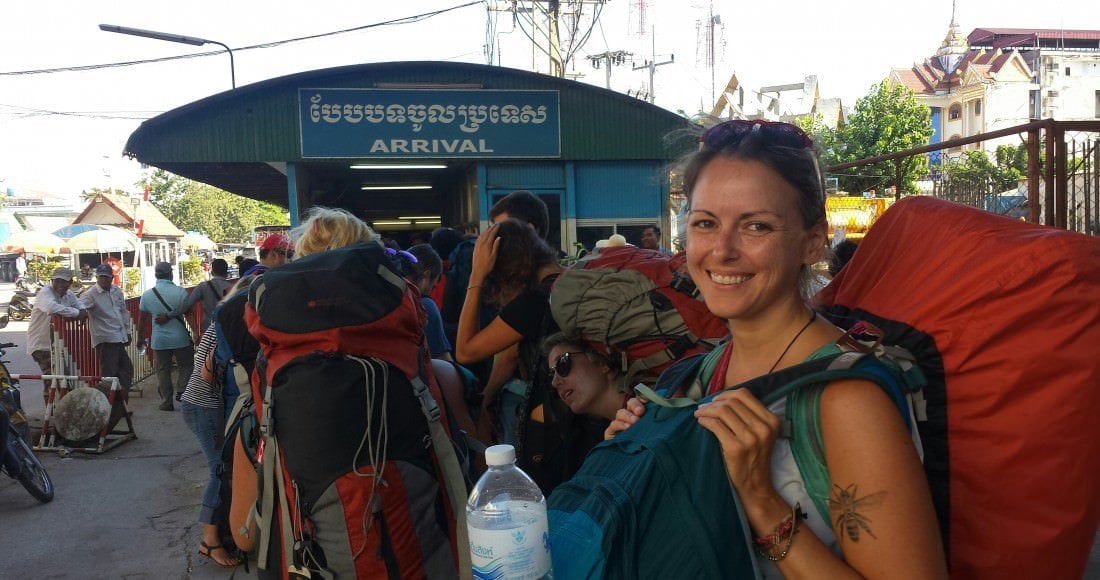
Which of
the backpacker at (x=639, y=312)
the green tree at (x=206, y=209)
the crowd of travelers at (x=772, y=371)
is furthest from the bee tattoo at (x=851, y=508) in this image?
the green tree at (x=206, y=209)

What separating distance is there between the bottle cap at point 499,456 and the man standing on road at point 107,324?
893 centimetres

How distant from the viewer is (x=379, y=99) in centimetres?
1096

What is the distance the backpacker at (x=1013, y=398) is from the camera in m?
1.14

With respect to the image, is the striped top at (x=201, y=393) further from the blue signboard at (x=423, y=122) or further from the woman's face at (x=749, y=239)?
the blue signboard at (x=423, y=122)

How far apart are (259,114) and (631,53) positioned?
80.2 feet

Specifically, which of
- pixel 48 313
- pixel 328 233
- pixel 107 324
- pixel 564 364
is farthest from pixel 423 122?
pixel 564 364

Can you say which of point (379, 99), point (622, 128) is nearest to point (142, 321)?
point (379, 99)

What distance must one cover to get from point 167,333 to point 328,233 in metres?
7.53

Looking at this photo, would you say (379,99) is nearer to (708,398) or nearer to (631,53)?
(708,398)

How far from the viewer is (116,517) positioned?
5.74 meters

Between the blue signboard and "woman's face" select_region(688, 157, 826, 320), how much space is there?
395 inches

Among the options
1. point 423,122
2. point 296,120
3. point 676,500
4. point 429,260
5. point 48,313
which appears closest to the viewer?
point 676,500

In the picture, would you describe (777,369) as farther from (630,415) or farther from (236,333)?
(236,333)

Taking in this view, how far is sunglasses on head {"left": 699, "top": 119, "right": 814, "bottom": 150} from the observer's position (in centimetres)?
142
